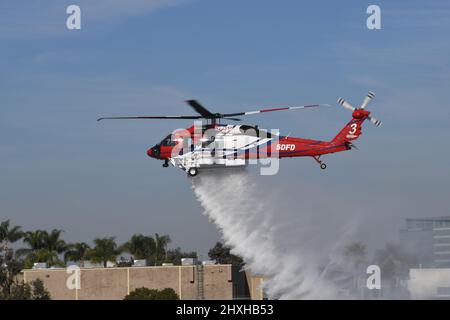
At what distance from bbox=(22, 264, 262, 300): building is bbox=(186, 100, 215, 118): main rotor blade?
30.7 meters

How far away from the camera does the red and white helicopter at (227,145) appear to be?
66.6 m

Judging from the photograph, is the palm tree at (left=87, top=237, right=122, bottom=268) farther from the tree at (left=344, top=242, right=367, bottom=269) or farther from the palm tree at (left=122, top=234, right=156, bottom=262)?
the tree at (left=344, top=242, right=367, bottom=269)

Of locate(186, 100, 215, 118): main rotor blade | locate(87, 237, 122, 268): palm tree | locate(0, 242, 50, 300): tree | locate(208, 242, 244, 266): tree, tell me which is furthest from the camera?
locate(208, 242, 244, 266): tree

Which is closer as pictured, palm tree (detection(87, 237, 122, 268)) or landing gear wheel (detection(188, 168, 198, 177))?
landing gear wheel (detection(188, 168, 198, 177))

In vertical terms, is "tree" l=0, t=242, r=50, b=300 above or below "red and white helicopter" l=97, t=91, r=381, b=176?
below

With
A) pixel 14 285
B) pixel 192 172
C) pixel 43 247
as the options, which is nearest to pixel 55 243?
pixel 43 247

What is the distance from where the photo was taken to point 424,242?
→ 69000 mm

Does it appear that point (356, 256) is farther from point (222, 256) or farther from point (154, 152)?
point (222, 256)

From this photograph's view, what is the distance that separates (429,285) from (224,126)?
758 inches

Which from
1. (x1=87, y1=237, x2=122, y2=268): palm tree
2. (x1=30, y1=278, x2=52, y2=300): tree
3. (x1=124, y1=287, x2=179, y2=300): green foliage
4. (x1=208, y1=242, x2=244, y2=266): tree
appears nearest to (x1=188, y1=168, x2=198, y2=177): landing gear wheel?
(x1=124, y1=287, x2=179, y2=300): green foliage

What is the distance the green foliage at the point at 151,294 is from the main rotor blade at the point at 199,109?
95.0 feet

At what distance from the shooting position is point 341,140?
68.5 metres

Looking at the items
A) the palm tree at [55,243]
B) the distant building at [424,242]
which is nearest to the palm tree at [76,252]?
the palm tree at [55,243]

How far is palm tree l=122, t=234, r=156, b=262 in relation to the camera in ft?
440
